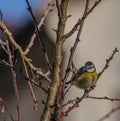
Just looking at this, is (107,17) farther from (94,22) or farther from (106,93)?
(106,93)

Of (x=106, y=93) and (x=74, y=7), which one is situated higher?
(x=74, y=7)

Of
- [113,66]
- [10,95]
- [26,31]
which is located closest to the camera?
[26,31]

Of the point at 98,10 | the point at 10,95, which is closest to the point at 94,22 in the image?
the point at 98,10

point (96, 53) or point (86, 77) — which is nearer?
point (86, 77)

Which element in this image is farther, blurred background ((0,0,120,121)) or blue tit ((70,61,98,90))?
blurred background ((0,0,120,121))

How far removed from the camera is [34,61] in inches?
311

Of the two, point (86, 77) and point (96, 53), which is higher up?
point (96, 53)

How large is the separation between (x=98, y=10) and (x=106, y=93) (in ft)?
4.24

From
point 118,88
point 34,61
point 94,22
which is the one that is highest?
point 94,22

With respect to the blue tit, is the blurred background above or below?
above

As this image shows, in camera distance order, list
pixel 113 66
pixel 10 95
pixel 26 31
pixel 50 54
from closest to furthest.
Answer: pixel 26 31 → pixel 50 54 → pixel 113 66 → pixel 10 95

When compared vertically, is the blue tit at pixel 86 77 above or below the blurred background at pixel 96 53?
below

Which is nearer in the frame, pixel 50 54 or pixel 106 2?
pixel 50 54

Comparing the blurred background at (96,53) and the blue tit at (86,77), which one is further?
the blurred background at (96,53)
